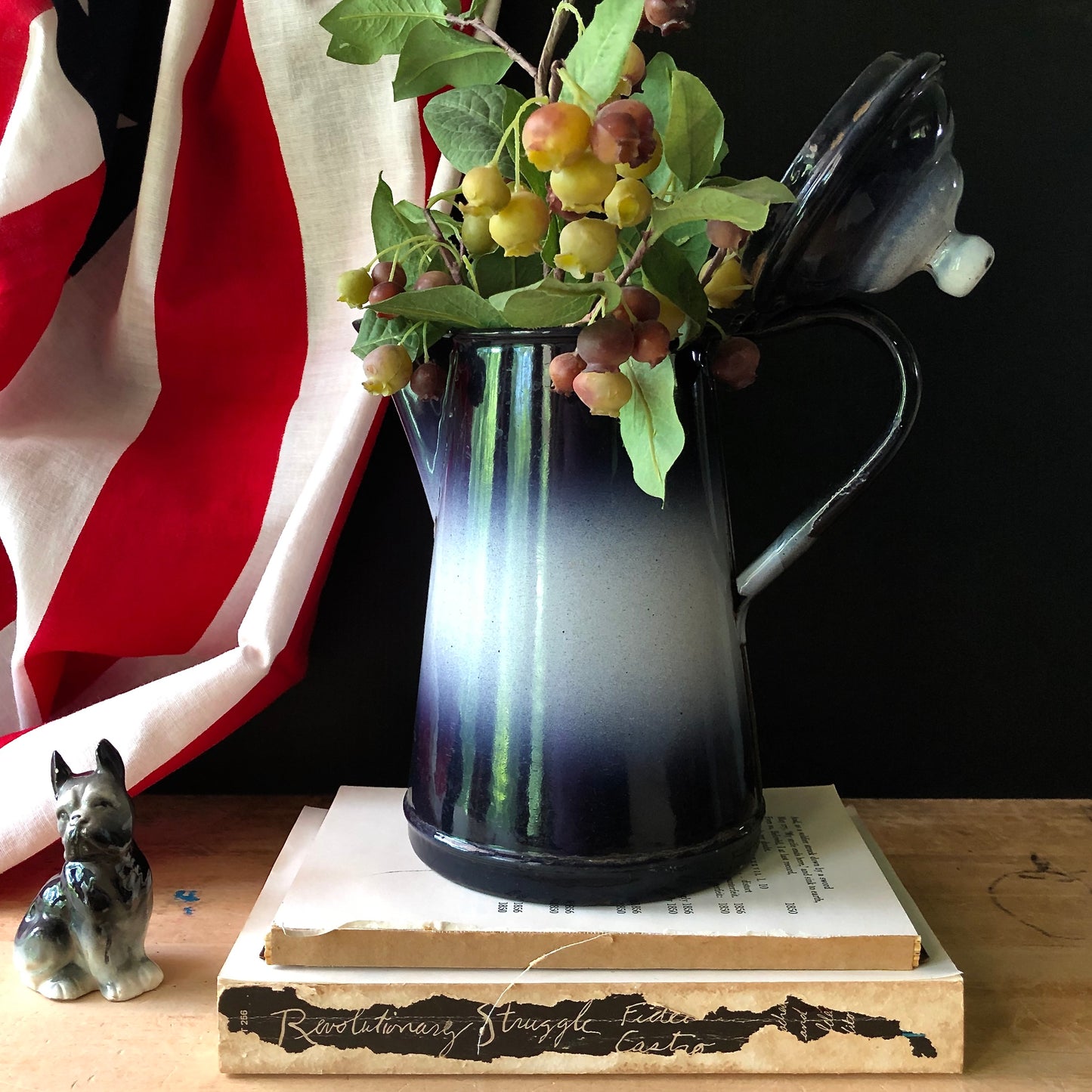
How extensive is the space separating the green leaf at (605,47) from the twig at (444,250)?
0.13 metres

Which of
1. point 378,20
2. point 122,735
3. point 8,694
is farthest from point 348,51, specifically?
point 8,694

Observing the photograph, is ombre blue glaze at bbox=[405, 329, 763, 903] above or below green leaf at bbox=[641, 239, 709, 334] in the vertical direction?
below

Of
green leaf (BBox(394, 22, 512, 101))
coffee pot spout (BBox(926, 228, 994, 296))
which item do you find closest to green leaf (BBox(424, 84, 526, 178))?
green leaf (BBox(394, 22, 512, 101))

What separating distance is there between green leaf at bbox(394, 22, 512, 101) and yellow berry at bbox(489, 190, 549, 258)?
115 millimetres

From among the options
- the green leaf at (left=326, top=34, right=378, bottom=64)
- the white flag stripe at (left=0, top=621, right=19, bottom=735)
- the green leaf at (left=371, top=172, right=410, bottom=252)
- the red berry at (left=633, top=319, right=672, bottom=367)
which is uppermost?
the green leaf at (left=326, top=34, right=378, bottom=64)

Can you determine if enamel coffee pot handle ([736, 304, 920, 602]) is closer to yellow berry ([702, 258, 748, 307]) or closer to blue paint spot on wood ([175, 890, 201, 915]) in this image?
yellow berry ([702, 258, 748, 307])

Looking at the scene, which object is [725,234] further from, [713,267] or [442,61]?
[442,61]

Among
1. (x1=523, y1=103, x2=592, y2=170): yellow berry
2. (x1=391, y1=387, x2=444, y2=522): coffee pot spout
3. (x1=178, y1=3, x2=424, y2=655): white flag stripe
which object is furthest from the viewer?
(x1=178, y1=3, x2=424, y2=655): white flag stripe

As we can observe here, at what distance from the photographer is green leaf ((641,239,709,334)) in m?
0.48

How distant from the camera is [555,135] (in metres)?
0.39

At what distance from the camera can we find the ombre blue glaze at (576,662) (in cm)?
52

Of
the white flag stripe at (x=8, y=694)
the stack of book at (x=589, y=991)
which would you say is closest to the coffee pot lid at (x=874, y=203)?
the stack of book at (x=589, y=991)

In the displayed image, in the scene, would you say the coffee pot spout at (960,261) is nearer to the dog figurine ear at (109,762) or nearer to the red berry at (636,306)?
the red berry at (636,306)

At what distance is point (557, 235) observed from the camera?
1.67 feet
